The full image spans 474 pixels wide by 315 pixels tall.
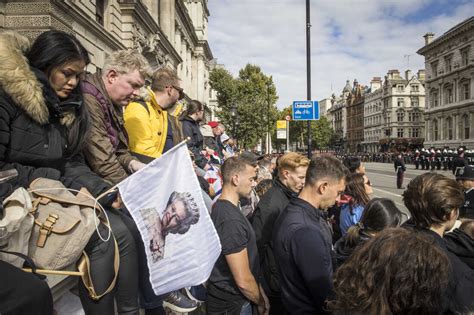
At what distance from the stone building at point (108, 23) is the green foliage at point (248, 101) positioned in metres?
7.59

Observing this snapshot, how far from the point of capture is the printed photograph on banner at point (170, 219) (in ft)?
8.07

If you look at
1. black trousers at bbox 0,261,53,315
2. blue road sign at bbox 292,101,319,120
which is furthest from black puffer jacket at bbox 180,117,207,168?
blue road sign at bbox 292,101,319,120

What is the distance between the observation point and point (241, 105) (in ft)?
136

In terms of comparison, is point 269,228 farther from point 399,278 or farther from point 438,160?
point 438,160

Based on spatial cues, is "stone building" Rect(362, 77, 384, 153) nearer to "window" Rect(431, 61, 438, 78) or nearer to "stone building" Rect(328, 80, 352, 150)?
"stone building" Rect(328, 80, 352, 150)

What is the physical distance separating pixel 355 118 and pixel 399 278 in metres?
124

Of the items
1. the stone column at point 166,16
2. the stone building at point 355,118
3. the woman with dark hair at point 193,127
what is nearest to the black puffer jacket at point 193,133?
the woman with dark hair at point 193,127

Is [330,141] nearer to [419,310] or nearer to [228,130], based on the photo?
[228,130]

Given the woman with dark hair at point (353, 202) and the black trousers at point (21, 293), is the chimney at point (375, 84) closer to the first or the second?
the woman with dark hair at point (353, 202)

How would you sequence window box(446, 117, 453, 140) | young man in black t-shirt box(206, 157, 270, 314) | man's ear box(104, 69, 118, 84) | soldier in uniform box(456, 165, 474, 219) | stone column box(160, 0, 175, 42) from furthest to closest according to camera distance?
window box(446, 117, 453, 140), stone column box(160, 0, 175, 42), soldier in uniform box(456, 165, 474, 219), man's ear box(104, 69, 118, 84), young man in black t-shirt box(206, 157, 270, 314)

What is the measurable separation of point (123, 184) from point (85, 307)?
0.79 metres

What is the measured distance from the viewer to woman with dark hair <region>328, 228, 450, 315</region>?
1452 millimetres

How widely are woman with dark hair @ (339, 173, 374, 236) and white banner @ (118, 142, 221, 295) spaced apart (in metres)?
2.28

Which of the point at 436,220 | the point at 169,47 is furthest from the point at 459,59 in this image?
the point at 436,220
